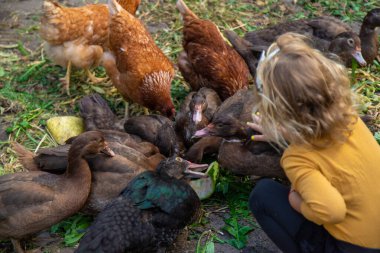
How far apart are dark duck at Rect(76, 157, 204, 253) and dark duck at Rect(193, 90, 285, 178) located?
568 millimetres

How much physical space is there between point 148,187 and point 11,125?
2211 millimetres

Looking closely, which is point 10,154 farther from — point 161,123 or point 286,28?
point 286,28

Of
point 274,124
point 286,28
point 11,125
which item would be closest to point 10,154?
point 11,125

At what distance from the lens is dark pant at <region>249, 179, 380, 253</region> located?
2.78 metres

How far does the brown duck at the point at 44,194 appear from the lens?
11.2 ft

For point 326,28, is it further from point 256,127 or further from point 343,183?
point 343,183

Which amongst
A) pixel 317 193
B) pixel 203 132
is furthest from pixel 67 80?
pixel 317 193

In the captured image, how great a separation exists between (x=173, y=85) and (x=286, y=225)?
120 inches

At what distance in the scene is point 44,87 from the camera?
5.58m

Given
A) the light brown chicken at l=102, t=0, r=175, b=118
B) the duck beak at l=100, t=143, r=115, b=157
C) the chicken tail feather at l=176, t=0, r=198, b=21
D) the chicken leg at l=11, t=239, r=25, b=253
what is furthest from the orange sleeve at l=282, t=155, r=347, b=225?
the chicken tail feather at l=176, t=0, r=198, b=21

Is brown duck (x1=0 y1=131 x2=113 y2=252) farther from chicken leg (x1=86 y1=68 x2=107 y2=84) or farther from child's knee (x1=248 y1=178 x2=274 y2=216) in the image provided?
chicken leg (x1=86 y1=68 x2=107 y2=84)

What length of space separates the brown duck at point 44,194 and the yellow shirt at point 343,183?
1803 millimetres

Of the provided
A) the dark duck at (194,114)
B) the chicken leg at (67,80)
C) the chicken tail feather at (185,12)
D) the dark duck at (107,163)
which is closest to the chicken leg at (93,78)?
the chicken leg at (67,80)

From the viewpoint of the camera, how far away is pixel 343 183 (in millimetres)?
2439
